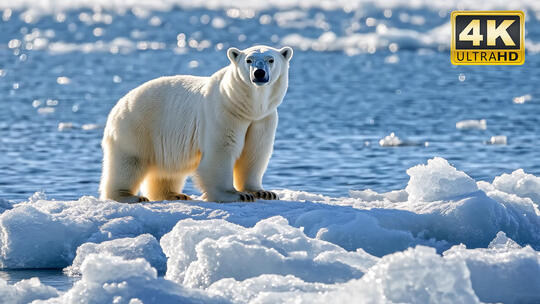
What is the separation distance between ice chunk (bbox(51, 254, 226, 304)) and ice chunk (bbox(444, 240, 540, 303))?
135cm

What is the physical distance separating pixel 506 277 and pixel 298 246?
107 centimetres

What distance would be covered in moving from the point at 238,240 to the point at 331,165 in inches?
207

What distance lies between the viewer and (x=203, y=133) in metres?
7.00

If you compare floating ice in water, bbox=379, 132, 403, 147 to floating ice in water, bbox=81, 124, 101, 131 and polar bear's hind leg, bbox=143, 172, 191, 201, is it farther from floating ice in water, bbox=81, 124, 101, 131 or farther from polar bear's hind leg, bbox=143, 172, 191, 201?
polar bear's hind leg, bbox=143, 172, 191, 201

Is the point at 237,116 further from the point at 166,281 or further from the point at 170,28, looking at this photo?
the point at 170,28

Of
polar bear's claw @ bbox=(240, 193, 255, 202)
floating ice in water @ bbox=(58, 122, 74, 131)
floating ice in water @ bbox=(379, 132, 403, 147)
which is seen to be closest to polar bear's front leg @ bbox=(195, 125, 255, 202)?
polar bear's claw @ bbox=(240, 193, 255, 202)

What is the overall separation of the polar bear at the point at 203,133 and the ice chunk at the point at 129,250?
93 cm

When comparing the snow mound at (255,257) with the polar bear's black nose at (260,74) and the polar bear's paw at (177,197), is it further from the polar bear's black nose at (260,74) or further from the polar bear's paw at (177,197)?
the polar bear's paw at (177,197)

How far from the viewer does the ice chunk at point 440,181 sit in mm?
6492

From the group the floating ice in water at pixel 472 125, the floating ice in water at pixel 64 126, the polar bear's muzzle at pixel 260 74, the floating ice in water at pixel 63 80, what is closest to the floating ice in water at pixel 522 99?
the floating ice in water at pixel 472 125

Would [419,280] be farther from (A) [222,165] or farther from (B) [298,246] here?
(A) [222,165]

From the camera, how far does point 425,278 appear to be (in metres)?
4.18

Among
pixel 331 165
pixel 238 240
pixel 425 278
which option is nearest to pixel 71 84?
pixel 331 165

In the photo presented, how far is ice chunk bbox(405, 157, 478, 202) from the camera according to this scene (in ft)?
21.3
